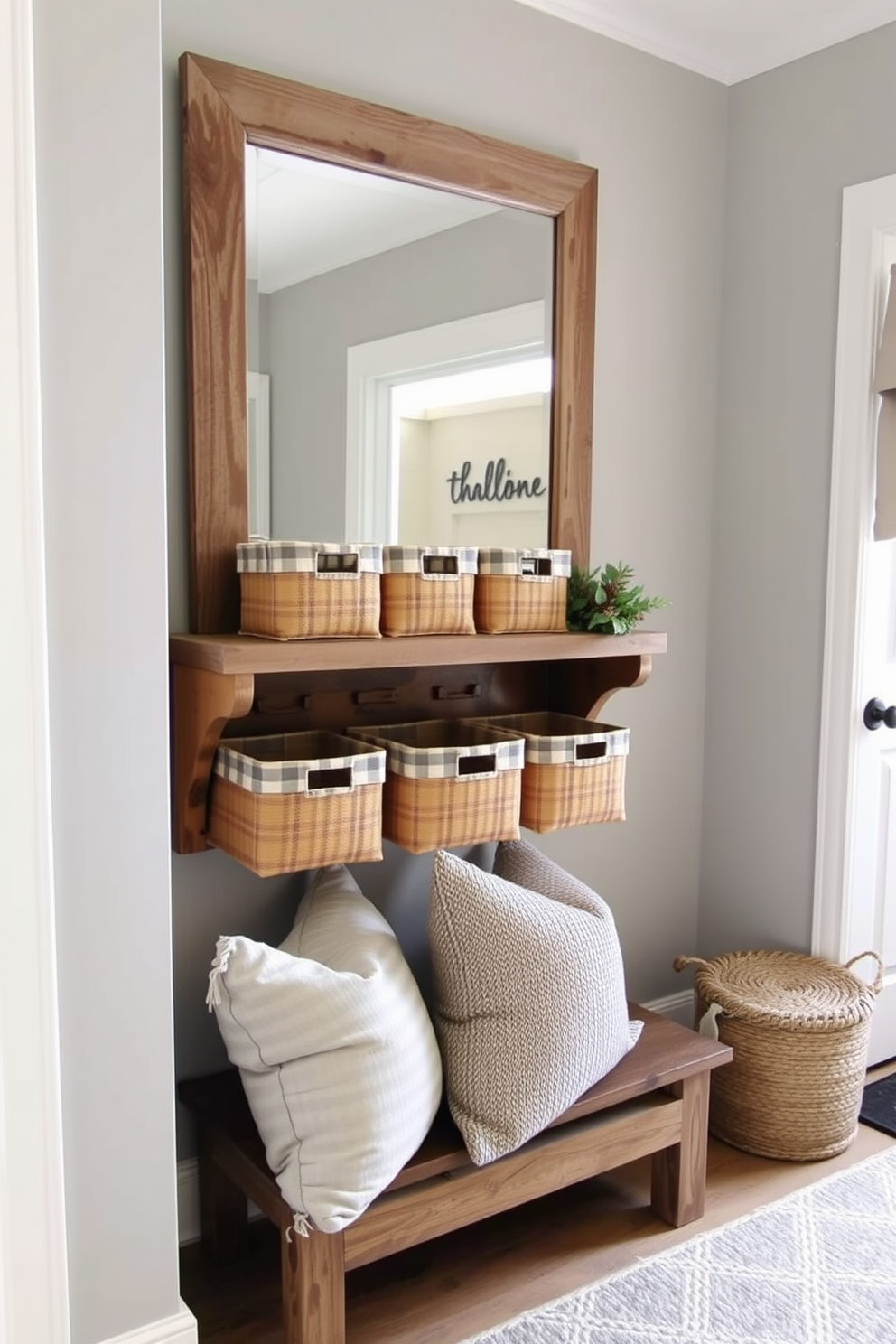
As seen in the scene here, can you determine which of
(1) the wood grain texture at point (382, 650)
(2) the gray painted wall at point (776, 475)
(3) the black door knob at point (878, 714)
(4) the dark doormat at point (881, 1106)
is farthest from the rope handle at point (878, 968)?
(1) the wood grain texture at point (382, 650)

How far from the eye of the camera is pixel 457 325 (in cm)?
225

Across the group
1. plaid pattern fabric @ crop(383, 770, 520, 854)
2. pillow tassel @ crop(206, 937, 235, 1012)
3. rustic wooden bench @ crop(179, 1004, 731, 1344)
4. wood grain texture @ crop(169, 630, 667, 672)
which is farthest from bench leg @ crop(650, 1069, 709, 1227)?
pillow tassel @ crop(206, 937, 235, 1012)

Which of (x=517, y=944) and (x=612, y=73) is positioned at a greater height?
(x=612, y=73)

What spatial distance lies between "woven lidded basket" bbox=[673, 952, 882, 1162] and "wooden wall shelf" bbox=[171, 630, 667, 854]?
0.71 meters

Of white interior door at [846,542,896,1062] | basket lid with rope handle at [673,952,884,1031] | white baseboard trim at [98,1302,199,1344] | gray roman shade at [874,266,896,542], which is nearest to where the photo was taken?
white baseboard trim at [98,1302,199,1344]

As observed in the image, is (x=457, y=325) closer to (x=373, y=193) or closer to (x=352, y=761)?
(x=373, y=193)

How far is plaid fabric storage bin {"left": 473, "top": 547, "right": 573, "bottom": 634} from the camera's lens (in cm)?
211

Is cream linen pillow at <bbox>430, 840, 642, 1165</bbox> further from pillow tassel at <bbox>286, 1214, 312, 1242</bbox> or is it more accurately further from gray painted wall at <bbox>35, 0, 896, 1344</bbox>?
gray painted wall at <bbox>35, 0, 896, 1344</bbox>

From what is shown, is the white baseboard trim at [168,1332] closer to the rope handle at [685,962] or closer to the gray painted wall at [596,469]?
the gray painted wall at [596,469]

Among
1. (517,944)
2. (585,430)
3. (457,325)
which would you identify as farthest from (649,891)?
(457,325)

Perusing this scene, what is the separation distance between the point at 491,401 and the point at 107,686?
112 centimetres

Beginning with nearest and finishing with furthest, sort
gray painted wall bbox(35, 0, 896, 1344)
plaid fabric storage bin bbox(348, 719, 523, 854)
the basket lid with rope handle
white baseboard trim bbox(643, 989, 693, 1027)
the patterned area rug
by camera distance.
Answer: gray painted wall bbox(35, 0, 896, 1344) → the patterned area rug → plaid fabric storage bin bbox(348, 719, 523, 854) → the basket lid with rope handle → white baseboard trim bbox(643, 989, 693, 1027)

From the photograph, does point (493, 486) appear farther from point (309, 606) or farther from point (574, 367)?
point (309, 606)

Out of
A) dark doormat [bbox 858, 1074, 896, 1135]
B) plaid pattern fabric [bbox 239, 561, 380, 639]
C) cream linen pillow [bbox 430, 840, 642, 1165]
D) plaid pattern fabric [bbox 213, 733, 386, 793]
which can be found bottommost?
dark doormat [bbox 858, 1074, 896, 1135]
